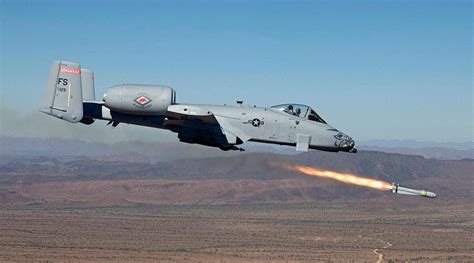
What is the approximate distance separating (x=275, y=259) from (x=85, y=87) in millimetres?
76725

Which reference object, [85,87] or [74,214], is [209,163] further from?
[74,214]

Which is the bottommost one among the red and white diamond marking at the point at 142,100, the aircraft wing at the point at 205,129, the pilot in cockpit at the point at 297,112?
the aircraft wing at the point at 205,129

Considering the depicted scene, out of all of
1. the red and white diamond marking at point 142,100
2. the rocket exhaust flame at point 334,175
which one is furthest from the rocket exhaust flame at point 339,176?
the red and white diamond marking at point 142,100

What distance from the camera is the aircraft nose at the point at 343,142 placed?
184 ft

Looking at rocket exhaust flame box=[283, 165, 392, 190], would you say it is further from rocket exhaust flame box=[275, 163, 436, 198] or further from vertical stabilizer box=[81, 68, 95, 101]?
vertical stabilizer box=[81, 68, 95, 101]

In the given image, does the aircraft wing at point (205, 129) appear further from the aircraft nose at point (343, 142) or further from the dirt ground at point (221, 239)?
the dirt ground at point (221, 239)

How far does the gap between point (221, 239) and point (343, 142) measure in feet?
331

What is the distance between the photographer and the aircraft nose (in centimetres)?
5603

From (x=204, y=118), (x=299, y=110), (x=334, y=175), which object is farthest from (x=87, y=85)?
(x=334, y=175)

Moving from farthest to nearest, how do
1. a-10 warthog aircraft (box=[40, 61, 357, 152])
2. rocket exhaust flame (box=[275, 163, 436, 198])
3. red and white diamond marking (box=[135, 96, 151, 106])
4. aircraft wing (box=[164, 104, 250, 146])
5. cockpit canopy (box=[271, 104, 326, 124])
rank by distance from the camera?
rocket exhaust flame (box=[275, 163, 436, 198]), cockpit canopy (box=[271, 104, 326, 124]), aircraft wing (box=[164, 104, 250, 146]), a-10 warthog aircraft (box=[40, 61, 357, 152]), red and white diamond marking (box=[135, 96, 151, 106])

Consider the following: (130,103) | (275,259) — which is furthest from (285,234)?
(130,103)

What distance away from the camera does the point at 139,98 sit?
165ft

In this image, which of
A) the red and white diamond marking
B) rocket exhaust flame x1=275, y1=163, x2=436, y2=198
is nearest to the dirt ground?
rocket exhaust flame x1=275, y1=163, x2=436, y2=198

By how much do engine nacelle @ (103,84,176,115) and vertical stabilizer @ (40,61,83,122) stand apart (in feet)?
11.4
